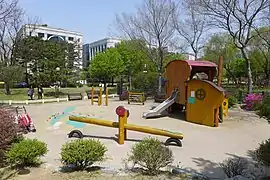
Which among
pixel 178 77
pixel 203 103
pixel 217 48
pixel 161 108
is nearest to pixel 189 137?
pixel 203 103

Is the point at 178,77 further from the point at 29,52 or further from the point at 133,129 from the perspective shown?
the point at 29,52

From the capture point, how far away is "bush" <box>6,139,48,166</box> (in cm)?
609

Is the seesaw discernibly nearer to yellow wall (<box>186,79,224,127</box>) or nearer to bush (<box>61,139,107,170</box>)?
bush (<box>61,139,107,170</box>)

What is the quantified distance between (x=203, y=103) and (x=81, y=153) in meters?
8.22

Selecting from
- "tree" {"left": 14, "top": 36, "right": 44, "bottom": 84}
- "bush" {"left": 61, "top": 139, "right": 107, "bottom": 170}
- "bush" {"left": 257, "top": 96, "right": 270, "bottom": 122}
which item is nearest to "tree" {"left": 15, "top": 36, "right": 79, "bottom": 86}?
"tree" {"left": 14, "top": 36, "right": 44, "bottom": 84}

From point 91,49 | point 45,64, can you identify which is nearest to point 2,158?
point 45,64

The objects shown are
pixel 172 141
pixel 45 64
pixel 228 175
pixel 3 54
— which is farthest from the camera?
pixel 3 54

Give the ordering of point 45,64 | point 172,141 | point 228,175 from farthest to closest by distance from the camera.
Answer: point 45,64 < point 172,141 < point 228,175

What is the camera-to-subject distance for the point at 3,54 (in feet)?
117

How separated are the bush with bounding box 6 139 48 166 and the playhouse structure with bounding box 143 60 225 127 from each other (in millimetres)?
8201

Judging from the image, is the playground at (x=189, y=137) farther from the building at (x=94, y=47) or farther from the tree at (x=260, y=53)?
the building at (x=94, y=47)

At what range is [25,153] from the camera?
240 inches

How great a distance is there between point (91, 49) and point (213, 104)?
9495 centimetres

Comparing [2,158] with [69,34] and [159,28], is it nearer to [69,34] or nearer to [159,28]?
[159,28]
